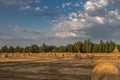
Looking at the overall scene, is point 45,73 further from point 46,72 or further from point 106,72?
point 106,72

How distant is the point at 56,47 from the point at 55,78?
104m

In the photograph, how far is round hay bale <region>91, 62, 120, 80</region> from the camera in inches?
805

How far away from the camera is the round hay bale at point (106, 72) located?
67.1ft

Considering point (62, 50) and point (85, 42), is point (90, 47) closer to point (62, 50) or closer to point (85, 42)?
point (85, 42)

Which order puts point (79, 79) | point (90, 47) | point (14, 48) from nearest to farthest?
point (79, 79) → point (90, 47) → point (14, 48)

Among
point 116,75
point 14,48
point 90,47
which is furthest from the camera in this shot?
point 14,48

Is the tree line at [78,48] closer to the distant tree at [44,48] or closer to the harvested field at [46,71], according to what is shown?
the distant tree at [44,48]

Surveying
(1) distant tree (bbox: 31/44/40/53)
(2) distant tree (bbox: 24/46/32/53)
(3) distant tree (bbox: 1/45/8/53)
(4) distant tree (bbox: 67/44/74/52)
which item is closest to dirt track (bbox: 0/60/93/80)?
(4) distant tree (bbox: 67/44/74/52)

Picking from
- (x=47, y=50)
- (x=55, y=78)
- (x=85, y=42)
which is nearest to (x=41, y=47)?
(x=47, y=50)

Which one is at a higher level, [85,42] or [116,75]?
[85,42]

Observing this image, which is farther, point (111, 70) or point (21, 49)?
point (21, 49)

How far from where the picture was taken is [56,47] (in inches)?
5113

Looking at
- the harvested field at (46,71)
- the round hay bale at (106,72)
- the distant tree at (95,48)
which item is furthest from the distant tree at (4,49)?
the round hay bale at (106,72)

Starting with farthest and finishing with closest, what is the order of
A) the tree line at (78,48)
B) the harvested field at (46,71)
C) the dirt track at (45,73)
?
1. the tree line at (78,48)
2. the harvested field at (46,71)
3. the dirt track at (45,73)
